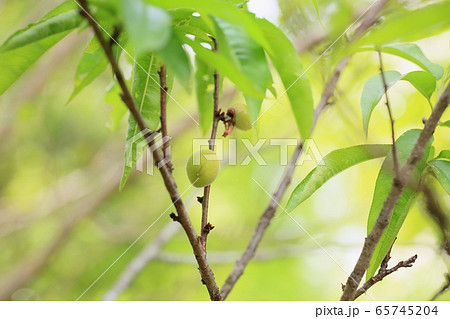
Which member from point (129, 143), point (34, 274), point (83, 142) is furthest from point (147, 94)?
point (83, 142)

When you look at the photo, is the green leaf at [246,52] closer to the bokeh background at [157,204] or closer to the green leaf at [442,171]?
the green leaf at [442,171]

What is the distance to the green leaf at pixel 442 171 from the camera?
0.52 meters

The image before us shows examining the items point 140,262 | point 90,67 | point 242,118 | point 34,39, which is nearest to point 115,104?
point 90,67

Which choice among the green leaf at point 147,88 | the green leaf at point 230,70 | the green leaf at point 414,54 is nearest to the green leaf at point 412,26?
the green leaf at point 230,70

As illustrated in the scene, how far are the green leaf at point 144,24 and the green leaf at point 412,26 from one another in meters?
0.13

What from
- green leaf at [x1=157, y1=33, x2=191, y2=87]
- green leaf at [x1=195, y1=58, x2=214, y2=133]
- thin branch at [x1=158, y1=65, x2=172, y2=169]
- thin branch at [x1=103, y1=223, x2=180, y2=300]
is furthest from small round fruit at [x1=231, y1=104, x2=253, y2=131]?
thin branch at [x1=103, y1=223, x2=180, y2=300]

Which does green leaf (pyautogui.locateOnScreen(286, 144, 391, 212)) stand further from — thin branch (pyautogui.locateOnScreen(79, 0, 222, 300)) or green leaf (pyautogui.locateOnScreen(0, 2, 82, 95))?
green leaf (pyautogui.locateOnScreen(0, 2, 82, 95))

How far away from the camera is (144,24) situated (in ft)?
0.99

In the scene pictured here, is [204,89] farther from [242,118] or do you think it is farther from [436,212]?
[436,212]

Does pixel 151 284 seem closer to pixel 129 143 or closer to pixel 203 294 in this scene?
pixel 203 294

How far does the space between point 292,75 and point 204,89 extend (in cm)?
21

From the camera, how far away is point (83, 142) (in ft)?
9.48

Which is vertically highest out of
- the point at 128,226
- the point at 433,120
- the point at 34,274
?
the point at 128,226

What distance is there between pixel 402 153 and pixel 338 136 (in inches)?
46.1
